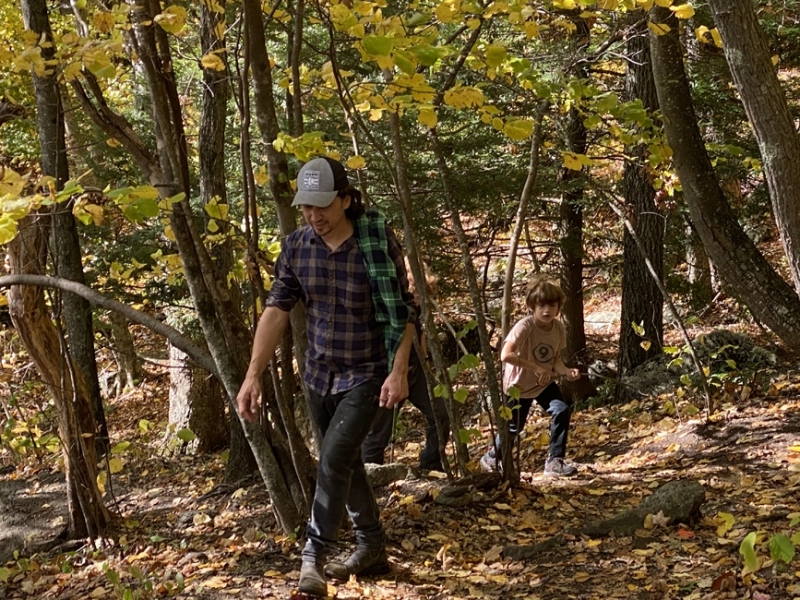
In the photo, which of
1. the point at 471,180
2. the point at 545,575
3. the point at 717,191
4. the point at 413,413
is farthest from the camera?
the point at 413,413

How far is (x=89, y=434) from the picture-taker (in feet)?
17.8

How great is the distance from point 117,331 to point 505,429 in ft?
38.1

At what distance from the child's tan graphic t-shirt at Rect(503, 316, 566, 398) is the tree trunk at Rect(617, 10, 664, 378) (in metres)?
3.69

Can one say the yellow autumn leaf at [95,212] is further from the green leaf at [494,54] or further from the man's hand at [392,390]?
the green leaf at [494,54]

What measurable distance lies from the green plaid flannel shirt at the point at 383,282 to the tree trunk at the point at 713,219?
2033 mm

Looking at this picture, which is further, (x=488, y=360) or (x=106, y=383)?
(x=106, y=383)

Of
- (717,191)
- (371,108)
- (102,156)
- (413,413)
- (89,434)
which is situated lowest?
(413,413)

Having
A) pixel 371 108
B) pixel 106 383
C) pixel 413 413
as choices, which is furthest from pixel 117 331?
pixel 371 108

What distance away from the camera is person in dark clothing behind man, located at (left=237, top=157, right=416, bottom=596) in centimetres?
359

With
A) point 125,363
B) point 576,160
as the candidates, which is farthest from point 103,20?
point 125,363

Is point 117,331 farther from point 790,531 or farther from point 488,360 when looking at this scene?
point 790,531

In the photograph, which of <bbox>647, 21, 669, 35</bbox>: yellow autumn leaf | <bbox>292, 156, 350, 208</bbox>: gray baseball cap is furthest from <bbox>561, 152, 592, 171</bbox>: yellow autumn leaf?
<bbox>292, 156, 350, 208</bbox>: gray baseball cap

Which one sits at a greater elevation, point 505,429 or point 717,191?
point 717,191

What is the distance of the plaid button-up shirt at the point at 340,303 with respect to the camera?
11.9 feet
